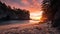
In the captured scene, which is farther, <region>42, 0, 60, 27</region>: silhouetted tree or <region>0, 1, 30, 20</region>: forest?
<region>0, 1, 30, 20</region>: forest

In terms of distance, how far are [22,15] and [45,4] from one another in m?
49.0

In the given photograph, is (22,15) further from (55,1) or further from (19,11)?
(55,1)

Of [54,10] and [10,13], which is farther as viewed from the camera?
[10,13]

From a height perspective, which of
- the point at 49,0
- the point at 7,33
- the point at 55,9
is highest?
the point at 49,0

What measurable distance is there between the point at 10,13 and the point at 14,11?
334 centimetres

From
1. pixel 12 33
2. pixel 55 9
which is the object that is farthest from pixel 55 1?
pixel 12 33

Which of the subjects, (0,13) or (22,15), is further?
(22,15)

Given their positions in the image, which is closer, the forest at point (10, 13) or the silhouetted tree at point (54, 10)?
the silhouetted tree at point (54, 10)

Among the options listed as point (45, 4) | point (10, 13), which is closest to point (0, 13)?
point (10, 13)

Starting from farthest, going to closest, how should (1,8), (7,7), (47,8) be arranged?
1. (7,7)
2. (1,8)
3. (47,8)

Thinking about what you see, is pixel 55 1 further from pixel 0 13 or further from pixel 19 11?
pixel 19 11

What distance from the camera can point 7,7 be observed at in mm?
60000

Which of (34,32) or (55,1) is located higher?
(55,1)

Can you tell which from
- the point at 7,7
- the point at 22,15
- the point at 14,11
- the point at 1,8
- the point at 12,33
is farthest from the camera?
the point at 22,15
